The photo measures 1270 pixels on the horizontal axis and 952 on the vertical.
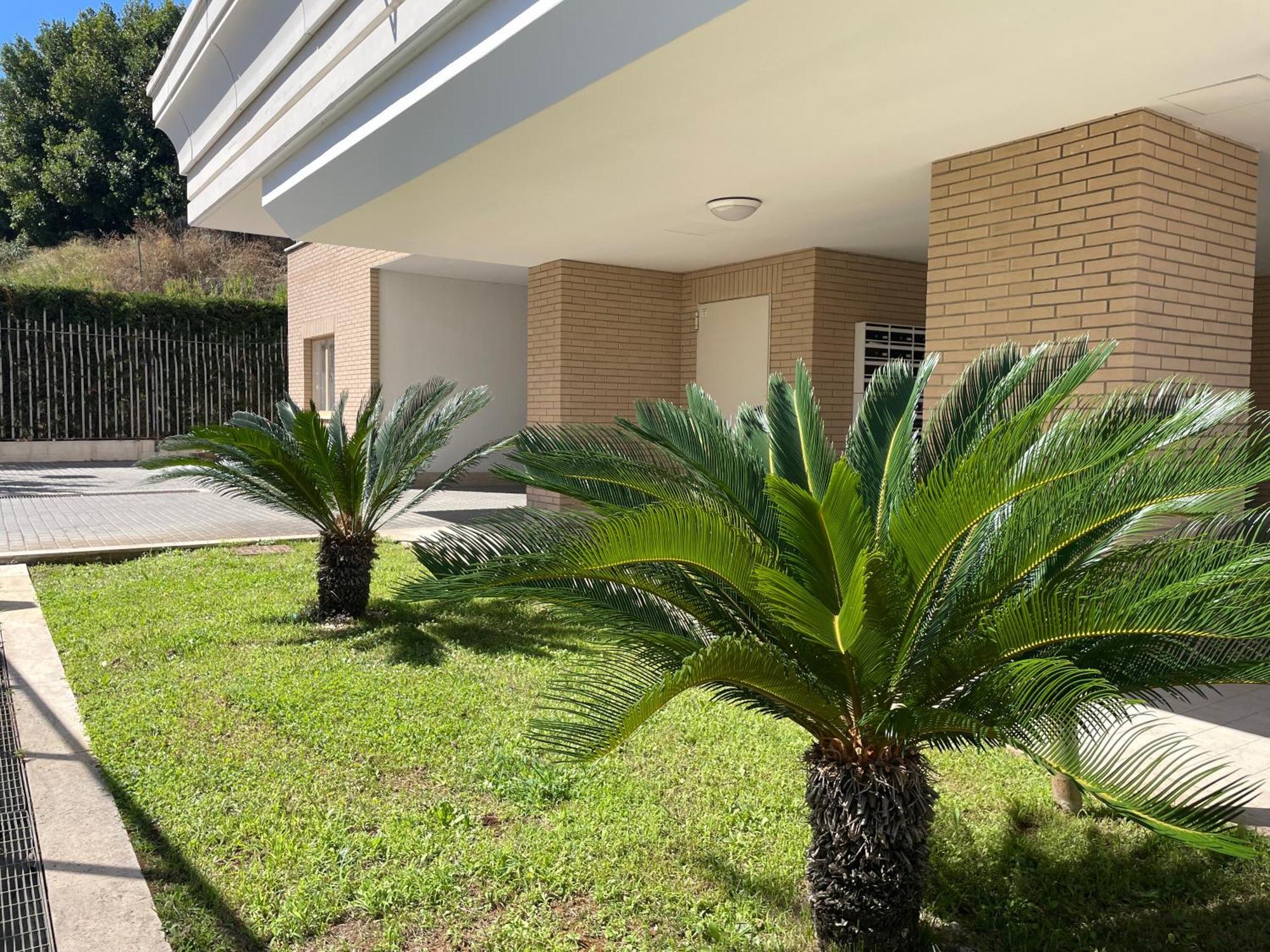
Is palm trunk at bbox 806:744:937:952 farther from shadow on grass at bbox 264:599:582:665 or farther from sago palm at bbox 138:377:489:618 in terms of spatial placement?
sago palm at bbox 138:377:489:618

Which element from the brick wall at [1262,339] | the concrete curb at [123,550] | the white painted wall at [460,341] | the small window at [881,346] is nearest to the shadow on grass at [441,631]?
the concrete curb at [123,550]

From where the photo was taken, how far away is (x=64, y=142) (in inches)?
1268

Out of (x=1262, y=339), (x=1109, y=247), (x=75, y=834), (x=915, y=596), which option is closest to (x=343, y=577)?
(x=75, y=834)

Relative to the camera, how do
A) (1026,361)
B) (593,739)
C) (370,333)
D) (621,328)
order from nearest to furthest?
(593,739) < (1026,361) < (621,328) < (370,333)

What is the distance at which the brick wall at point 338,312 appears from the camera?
14.7 meters

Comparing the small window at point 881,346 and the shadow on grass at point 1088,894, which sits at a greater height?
the small window at point 881,346

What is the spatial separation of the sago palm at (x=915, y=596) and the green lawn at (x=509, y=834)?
68 cm

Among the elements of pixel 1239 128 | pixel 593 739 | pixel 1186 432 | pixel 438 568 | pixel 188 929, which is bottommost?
pixel 188 929

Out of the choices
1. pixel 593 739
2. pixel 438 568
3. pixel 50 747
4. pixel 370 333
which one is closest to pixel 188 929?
pixel 438 568

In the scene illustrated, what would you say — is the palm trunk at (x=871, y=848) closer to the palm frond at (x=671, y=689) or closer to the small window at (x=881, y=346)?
the palm frond at (x=671, y=689)

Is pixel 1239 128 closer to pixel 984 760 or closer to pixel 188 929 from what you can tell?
pixel 984 760

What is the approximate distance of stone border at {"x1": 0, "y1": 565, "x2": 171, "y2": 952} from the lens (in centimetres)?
276

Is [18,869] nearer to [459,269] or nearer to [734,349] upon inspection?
[734,349]

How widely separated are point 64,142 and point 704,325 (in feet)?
104
